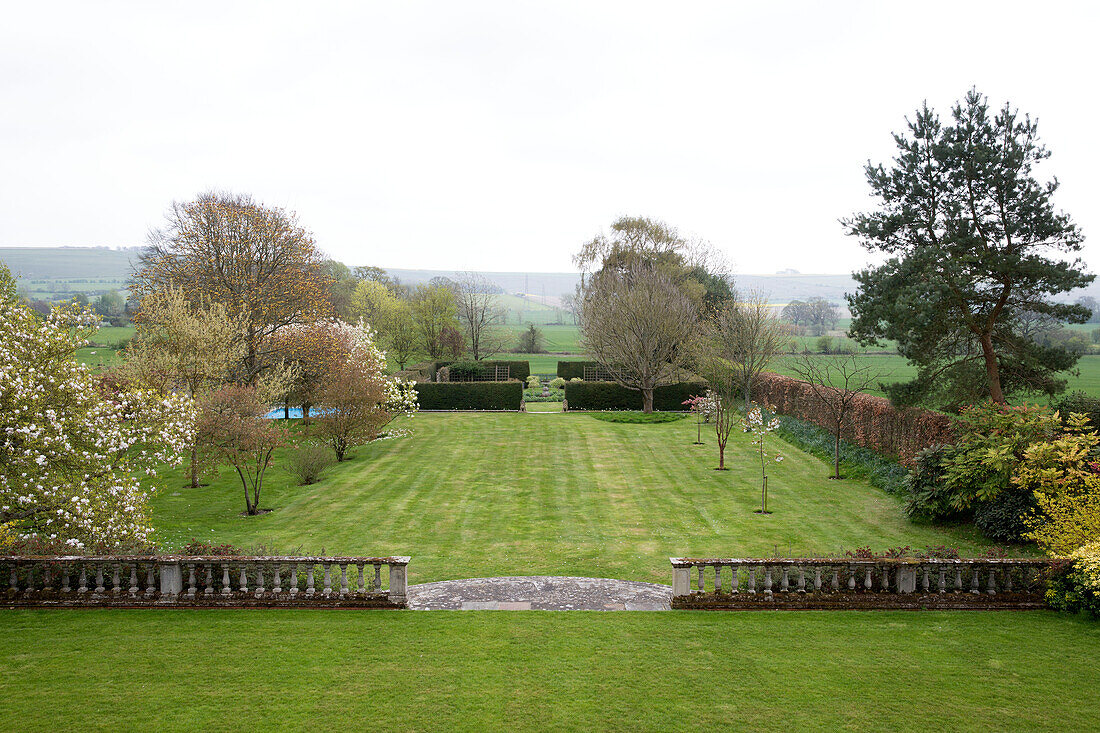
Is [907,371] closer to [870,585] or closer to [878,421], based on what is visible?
[878,421]

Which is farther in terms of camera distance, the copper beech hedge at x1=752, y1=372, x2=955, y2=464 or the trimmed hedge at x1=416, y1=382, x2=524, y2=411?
the trimmed hedge at x1=416, y1=382, x2=524, y2=411

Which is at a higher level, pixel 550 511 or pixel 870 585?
pixel 870 585

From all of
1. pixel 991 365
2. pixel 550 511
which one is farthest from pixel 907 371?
pixel 550 511

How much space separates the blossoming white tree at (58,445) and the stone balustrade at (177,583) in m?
0.80

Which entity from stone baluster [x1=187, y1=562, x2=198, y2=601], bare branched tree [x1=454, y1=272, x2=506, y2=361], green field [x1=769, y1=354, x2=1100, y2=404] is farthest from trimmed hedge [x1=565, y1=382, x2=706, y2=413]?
stone baluster [x1=187, y1=562, x2=198, y2=601]

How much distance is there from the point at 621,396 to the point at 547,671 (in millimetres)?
31621

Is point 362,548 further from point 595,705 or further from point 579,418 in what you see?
point 579,418

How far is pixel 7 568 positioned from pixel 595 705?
8.77 m

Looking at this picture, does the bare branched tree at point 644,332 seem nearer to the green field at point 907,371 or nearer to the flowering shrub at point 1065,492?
the green field at point 907,371

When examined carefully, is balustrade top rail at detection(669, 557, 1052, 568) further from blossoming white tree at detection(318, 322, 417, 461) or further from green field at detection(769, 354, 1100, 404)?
green field at detection(769, 354, 1100, 404)

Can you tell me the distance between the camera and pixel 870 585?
32.9 feet

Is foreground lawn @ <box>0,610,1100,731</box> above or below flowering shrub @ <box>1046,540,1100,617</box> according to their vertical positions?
below

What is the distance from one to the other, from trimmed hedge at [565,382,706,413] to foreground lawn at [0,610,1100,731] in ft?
94.8

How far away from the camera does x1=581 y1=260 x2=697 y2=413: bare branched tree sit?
36.2 m
